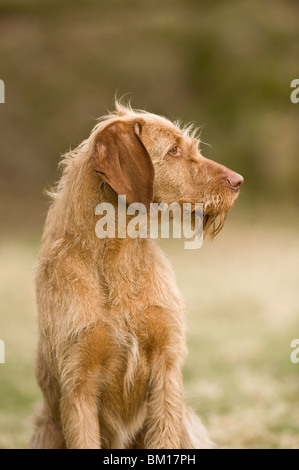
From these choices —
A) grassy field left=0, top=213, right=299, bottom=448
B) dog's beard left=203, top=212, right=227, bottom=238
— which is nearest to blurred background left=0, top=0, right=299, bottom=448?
grassy field left=0, top=213, right=299, bottom=448

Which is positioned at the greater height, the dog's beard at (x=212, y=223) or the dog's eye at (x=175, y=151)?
the dog's eye at (x=175, y=151)

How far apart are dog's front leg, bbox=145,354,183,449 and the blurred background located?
546cm

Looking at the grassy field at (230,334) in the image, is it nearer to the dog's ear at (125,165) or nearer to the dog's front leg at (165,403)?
the dog's front leg at (165,403)

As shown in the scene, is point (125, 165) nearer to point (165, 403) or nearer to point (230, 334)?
point (165, 403)

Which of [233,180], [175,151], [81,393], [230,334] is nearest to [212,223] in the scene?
[233,180]

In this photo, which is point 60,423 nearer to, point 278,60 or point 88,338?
point 88,338

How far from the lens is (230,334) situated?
10.1 metres

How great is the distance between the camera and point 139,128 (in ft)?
15.1

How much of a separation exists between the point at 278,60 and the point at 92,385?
15178mm

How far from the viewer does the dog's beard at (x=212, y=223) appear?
479 centimetres

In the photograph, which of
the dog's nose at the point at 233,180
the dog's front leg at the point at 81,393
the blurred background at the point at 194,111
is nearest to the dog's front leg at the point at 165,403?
the dog's front leg at the point at 81,393

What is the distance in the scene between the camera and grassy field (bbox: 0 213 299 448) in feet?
22.2

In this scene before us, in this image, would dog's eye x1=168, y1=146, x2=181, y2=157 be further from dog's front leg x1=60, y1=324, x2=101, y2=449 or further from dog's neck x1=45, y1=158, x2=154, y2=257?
dog's front leg x1=60, y1=324, x2=101, y2=449

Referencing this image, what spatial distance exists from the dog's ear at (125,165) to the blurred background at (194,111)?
5.96 metres
